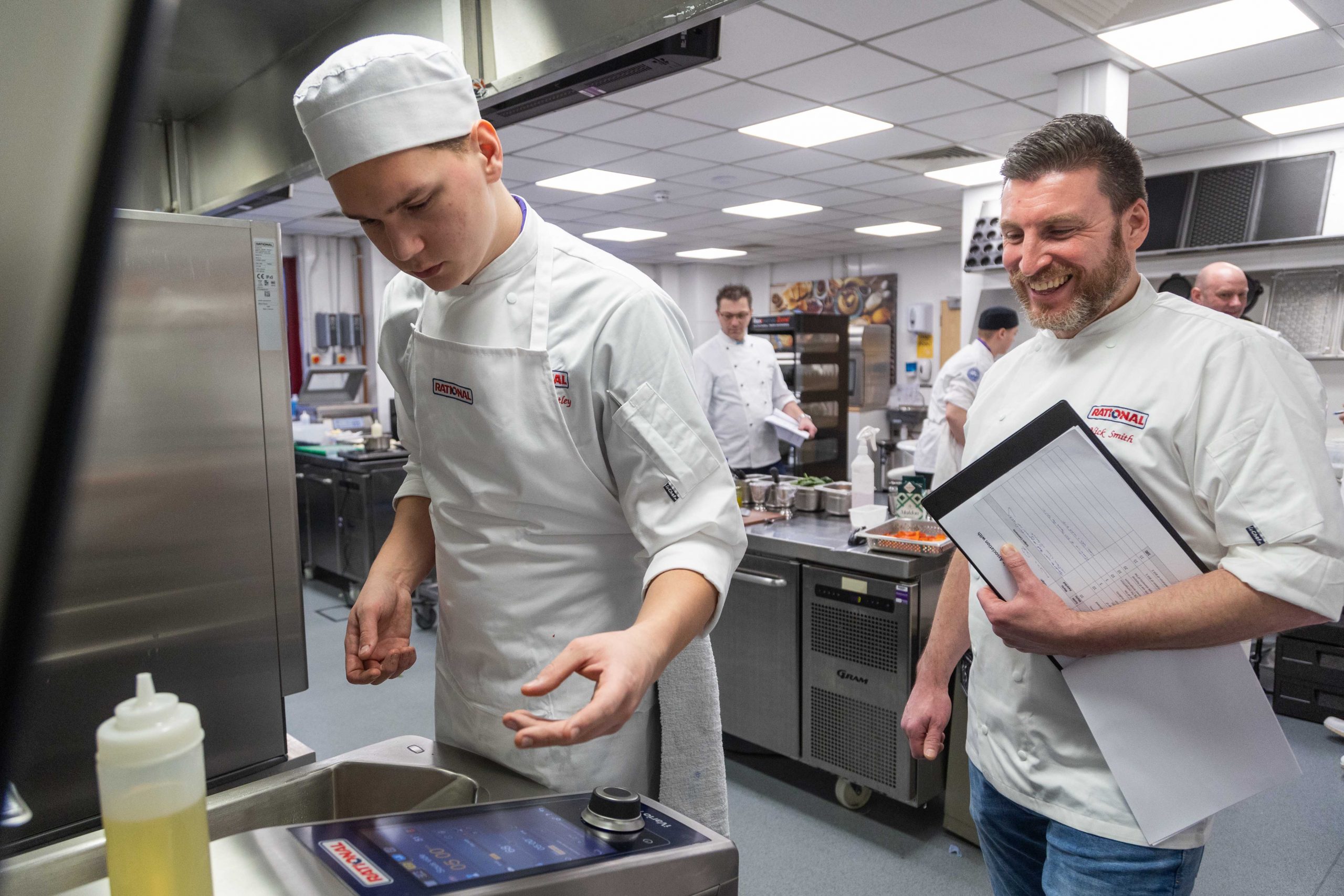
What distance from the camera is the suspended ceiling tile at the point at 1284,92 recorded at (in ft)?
13.5

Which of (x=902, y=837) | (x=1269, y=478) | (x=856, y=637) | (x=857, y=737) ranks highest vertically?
(x=1269, y=478)

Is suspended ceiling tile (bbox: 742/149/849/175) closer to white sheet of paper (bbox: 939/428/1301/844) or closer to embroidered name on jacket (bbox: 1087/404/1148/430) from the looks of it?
embroidered name on jacket (bbox: 1087/404/1148/430)

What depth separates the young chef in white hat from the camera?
0.93m

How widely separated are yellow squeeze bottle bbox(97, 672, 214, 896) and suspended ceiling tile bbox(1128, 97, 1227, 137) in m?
5.21

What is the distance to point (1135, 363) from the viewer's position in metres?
1.24

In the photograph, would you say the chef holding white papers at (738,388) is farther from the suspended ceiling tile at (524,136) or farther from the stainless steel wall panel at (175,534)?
the stainless steel wall panel at (175,534)

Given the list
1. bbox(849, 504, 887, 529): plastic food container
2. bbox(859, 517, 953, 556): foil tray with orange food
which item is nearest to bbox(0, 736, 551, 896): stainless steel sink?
bbox(859, 517, 953, 556): foil tray with orange food

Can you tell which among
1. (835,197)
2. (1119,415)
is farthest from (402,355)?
(835,197)

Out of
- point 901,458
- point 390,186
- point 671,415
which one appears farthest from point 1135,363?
point 901,458

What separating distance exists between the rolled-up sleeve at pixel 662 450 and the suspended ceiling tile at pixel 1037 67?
3.51 metres

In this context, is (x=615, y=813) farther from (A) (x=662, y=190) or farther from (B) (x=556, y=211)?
Answer: (B) (x=556, y=211)

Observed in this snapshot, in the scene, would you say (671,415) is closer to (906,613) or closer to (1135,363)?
(1135,363)

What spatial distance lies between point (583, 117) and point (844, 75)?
4.63ft

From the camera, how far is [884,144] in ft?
17.4
